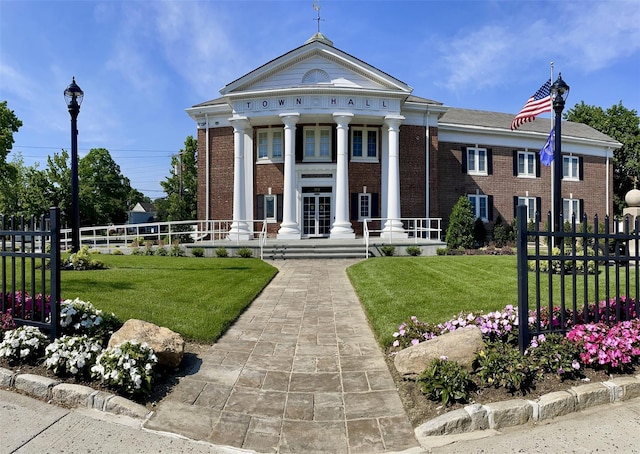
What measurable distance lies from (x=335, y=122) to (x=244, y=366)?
17.5 m

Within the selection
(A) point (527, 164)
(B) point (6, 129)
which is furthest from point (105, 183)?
(A) point (527, 164)

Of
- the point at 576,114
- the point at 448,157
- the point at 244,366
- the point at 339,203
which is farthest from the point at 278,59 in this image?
the point at 576,114

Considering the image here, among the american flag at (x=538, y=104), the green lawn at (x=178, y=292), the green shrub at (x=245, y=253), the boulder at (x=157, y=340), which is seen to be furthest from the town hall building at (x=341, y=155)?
the boulder at (x=157, y=340)

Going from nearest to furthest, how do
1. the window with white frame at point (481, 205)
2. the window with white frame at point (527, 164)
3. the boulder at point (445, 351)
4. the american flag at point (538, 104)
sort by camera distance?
the boulder at point (445, 351) < the american flag at point (538, 104) < the window with white frame at point (481, 205) < the window with white frame at point (527, 164)

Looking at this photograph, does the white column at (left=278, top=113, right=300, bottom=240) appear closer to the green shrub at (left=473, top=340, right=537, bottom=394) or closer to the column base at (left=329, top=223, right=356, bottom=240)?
the column base at (left=329, top=223, right=356, bottom=240)

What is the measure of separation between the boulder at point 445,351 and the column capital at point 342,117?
53.0 feet

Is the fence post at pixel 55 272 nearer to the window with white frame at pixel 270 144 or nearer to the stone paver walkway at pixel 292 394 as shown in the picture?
the stone paver walkway at pixel 292 394

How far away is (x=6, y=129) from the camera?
28.8 meters

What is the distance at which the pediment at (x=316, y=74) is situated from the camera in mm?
19672

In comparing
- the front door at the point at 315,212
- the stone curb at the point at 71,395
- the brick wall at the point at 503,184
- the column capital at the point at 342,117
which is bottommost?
the stone curb at the point at 71,395

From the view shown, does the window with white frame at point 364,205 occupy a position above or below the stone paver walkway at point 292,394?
above

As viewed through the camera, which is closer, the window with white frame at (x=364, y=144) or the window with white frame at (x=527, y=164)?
the window with white frame at (x=364, y=144)

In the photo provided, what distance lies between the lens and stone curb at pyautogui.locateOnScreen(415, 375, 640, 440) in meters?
3.24

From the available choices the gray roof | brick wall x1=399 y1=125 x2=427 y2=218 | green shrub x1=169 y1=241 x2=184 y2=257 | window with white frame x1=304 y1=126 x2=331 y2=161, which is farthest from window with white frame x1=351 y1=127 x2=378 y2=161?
green shrub x1=169 y1=241 x2=184 y2=257
